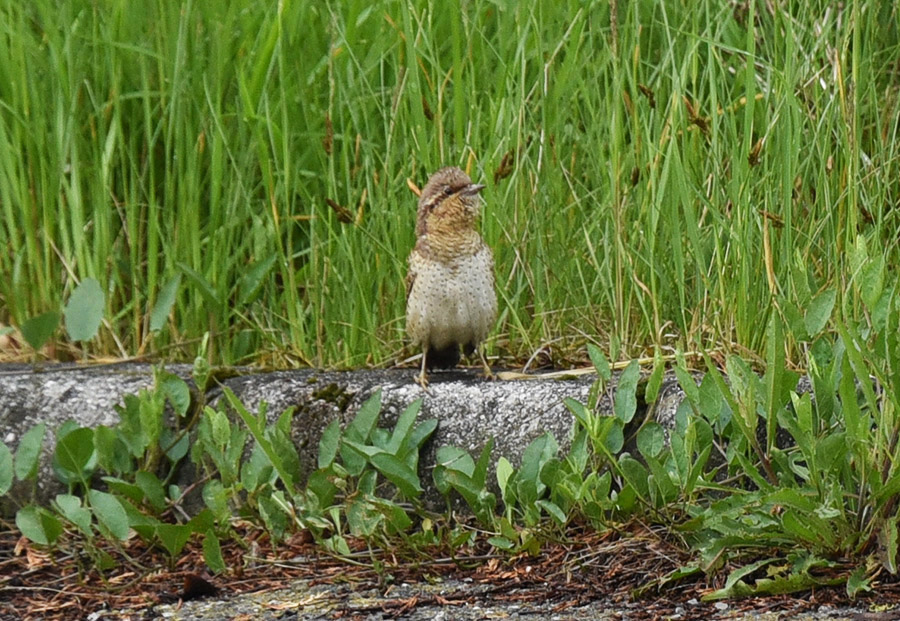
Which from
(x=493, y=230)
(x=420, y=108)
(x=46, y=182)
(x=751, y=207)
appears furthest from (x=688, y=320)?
(x=46, y=182)

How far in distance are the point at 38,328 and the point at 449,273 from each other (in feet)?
4.54

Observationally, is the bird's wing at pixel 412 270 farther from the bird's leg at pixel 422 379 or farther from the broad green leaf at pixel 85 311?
the broad green leaf at pixel 85 311

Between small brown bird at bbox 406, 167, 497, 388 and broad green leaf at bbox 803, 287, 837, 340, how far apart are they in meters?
1.24

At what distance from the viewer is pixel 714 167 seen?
449cm

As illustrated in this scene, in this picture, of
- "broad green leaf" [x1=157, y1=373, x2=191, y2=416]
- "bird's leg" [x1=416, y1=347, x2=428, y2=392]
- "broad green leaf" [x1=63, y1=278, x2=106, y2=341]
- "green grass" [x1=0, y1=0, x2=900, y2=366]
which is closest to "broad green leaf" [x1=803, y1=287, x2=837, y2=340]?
"green grass" [x1=0, y1=0, x2=900, y2=366]

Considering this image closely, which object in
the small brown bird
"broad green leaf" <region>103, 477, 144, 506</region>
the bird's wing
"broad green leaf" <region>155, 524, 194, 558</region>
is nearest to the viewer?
"broad green leaf" <region>155, 524, 194, 558</region>

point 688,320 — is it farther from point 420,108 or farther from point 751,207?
point 420,108

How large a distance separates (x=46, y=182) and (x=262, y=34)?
1.01 meters

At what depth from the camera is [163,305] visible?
15.4ft

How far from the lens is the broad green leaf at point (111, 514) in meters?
3.86

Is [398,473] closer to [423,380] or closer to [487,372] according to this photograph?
[423,380]

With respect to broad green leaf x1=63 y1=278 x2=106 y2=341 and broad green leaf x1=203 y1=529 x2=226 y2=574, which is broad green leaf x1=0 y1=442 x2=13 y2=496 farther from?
broad green leaf x1=203 y1=529 x2=226 y2=574

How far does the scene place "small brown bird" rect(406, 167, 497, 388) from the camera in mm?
4605

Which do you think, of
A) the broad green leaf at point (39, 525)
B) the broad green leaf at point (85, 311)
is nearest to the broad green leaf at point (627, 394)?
the broad green leaf at point (39, 525)
